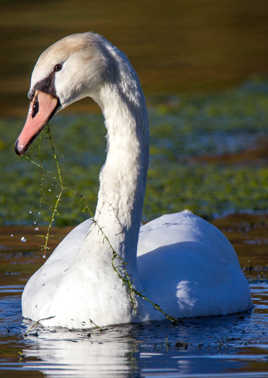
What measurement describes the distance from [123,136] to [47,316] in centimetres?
116

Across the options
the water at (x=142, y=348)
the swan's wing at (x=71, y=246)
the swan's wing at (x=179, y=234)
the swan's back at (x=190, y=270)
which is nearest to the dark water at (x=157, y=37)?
the swan's wing at (x=71, y=246)

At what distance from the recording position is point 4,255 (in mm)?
8141

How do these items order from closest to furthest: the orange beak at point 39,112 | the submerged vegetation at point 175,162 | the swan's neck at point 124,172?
the orange beak at point 39,112, the swan's neck at point 124,172, the submerged vegetation at point 175,162

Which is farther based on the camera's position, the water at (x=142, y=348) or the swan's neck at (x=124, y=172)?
the swan's neck at (x=124, y=172)

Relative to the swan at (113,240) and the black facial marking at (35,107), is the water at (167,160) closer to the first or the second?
the swan at (113,240)

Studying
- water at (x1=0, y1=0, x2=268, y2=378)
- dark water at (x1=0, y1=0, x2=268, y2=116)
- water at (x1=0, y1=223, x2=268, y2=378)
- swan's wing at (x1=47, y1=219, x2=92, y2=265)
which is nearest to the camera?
water at (x1=0, y1=223, x2=268, y2=378)

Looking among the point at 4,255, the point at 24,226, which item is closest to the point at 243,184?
the point at 24,226

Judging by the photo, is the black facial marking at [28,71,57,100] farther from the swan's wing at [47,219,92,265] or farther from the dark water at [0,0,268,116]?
the dark water at [0,0,268,116]

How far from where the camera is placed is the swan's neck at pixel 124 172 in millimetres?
5742

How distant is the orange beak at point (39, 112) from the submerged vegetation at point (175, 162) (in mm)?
2115

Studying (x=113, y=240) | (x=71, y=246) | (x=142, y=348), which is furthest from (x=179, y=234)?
(x=142, y=348)

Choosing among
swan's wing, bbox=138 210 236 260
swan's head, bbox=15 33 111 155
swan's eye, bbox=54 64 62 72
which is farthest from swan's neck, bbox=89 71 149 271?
swan's wing, bbox=138 210 236 260

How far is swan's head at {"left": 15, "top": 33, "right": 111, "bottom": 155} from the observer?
217 inches

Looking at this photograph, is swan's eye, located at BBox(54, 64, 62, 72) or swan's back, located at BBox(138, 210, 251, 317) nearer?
swan's eye, located at BBox(54, 64, 62, 72)
